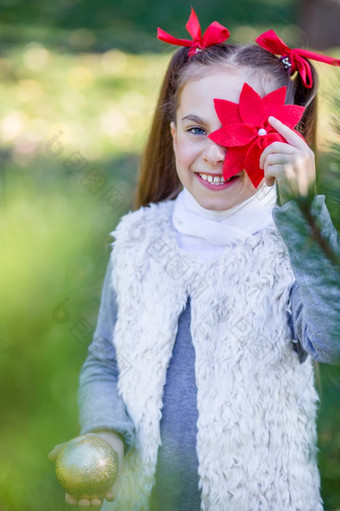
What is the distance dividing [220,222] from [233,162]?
19 cm

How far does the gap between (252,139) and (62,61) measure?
17.3 feet

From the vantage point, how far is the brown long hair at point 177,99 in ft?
4.36

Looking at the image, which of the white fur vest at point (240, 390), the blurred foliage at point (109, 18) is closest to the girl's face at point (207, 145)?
the white fur vest at point (240, 390)

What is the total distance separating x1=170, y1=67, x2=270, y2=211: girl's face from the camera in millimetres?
1264

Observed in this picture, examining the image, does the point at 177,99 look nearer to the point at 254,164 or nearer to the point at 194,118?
the point at 194,118

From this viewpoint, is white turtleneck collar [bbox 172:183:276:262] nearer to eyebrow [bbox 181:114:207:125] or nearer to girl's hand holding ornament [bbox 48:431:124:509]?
eyebrow [bbox 181:114:207:125]

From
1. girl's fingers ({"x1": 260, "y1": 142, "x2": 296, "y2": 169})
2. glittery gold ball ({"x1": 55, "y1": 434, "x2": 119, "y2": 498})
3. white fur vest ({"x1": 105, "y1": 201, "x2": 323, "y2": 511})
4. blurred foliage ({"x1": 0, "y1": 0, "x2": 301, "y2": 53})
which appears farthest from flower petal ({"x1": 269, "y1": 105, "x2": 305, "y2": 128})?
blurred foliage ({"x1": 0, "y1": 0, "x2": 301, "y2": 53})

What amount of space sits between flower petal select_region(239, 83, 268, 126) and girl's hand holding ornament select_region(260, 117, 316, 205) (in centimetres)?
6

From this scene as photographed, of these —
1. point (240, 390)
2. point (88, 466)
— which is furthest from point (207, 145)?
point (88, 466)

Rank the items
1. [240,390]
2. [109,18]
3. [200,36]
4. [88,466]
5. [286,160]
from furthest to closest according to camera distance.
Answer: [109,18]
[200,36]
[240,390]
[88,466]
[286,160]

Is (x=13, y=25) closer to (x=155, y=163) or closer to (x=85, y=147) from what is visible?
(x=85, y=147)

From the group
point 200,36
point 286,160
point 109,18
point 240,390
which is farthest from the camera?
point 109,18

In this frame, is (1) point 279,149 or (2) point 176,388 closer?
(1) point 279,149

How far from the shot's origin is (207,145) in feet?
4.19
